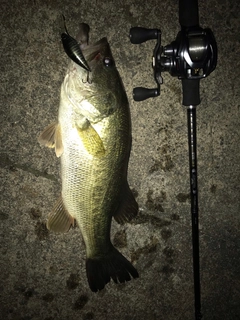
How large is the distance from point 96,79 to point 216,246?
1.61 meters

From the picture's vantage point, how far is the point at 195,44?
129 cm

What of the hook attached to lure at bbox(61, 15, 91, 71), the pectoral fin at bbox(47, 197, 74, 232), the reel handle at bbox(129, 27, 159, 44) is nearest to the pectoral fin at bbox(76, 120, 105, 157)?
the hook attached to lure at bbox(61, 15, 91, 71)

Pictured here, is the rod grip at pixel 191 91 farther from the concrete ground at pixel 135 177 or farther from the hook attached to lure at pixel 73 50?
the hook attached to lure at pixel 73 50

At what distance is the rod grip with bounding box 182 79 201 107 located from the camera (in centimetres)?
147

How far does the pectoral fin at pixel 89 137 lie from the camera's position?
50.7 inches

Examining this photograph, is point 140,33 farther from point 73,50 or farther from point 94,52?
point 73,50

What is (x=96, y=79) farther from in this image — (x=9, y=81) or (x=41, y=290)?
(x=41, y=290)

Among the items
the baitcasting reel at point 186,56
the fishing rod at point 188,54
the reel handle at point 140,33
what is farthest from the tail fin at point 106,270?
the reel handle at point 140,33

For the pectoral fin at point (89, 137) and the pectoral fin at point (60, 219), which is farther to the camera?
the pectoral fin at point (60, 219)

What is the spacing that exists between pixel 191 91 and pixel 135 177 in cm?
72

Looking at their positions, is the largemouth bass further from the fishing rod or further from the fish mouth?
the fishing rod

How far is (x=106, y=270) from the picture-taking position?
158 centimetres

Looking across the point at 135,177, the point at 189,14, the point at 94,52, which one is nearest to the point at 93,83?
the point at 94,52

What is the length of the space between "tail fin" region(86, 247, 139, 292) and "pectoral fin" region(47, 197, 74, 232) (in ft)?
0.89
